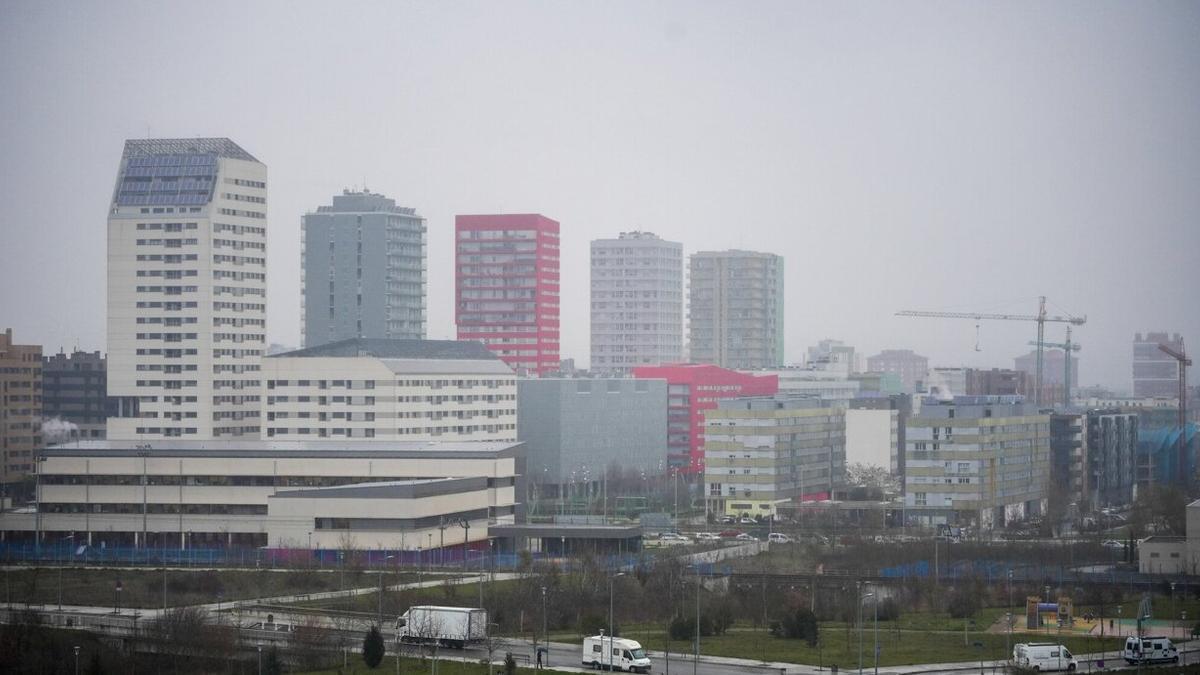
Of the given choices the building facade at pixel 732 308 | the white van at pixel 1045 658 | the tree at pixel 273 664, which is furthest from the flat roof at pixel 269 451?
the building facade at pixel 732 308

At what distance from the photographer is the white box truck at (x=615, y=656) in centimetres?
3128

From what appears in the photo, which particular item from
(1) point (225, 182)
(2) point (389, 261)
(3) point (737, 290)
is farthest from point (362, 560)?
(3) point (737, 290)

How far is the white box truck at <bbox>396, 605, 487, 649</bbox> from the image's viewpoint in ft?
113

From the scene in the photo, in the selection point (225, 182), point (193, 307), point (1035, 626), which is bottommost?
point (1035, 626)

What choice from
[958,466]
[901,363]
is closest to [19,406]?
[958,466]

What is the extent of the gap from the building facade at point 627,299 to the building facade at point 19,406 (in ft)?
195

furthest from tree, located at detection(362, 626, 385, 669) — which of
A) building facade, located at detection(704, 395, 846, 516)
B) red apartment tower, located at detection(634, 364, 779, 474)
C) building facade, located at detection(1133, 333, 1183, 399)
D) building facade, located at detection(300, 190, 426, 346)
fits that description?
building facade, located at detection(1133, 333, 1183, 399)

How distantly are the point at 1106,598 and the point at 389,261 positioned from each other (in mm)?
64926

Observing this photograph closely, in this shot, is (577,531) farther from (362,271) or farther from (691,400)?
(362,271)

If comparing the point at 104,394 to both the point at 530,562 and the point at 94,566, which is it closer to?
the point at 94,566

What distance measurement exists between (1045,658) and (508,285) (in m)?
77.5

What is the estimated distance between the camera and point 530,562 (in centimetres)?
4662

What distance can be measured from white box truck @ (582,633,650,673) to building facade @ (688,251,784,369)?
99196 millimetres

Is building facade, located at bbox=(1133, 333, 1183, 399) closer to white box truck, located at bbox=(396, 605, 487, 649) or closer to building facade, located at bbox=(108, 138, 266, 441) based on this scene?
building facade, located at bbox=(108, 138, 266, 441)
